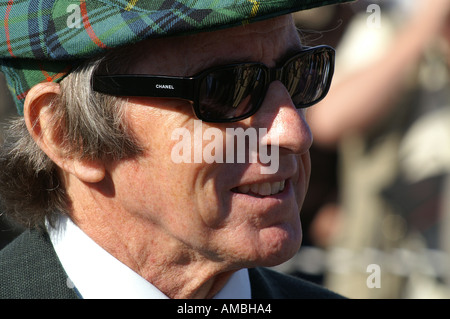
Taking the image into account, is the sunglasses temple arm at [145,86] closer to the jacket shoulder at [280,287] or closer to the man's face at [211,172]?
the man's face at [211,172]

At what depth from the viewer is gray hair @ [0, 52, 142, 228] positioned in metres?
2.12

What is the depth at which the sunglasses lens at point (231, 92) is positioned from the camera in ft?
6.79

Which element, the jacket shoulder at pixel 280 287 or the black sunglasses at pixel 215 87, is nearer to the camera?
the black sunglasses at pixel 215 87

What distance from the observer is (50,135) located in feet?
7.18

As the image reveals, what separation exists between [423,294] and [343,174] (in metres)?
0.86

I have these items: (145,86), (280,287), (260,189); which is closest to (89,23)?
(145,86)

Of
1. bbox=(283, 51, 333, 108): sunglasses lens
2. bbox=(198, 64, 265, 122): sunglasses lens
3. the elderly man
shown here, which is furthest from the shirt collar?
bbox=(283, 51, 333, 108): sunglasses lens

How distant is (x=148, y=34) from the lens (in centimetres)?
196

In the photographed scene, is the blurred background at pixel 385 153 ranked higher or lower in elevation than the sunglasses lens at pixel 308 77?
lower

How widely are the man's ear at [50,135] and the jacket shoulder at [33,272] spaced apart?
0.27 meters

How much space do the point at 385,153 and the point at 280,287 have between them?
1.81m

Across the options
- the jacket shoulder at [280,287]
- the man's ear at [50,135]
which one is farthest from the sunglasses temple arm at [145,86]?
the jacket shoulder at [280,287]
